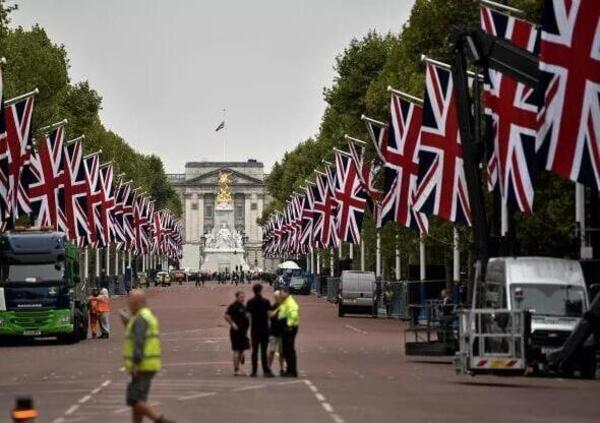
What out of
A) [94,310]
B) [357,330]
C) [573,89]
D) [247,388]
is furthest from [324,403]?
[357,330]

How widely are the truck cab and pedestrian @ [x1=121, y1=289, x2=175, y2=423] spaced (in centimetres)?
3413

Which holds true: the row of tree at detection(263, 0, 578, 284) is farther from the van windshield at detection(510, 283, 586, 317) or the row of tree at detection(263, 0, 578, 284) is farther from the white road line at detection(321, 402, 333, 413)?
the white road line at detection(321, 402, 333, 413)

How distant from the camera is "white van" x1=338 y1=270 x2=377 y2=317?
3243 inches

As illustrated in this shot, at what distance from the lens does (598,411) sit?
1107 inches

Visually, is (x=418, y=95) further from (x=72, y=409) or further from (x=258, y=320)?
(x=72, y=409)

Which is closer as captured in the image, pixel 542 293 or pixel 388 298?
pixel 542 293

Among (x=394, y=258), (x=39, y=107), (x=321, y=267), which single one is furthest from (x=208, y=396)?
(x=321, y=267)

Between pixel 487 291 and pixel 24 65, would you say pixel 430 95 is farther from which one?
pixel 24 65

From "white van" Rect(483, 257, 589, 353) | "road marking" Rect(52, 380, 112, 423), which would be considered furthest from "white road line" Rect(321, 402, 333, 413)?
"white van" Rect(483, 257, 589, 353)

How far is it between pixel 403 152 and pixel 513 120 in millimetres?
11921

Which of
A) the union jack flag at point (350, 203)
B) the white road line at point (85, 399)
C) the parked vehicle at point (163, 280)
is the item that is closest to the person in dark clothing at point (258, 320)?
the white road line at point (85, 399)

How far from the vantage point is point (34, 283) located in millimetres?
55094

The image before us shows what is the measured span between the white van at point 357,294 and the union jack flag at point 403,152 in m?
28.3

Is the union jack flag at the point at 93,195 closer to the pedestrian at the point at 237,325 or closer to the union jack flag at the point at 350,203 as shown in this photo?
the union jack flag at the point at 350,203
